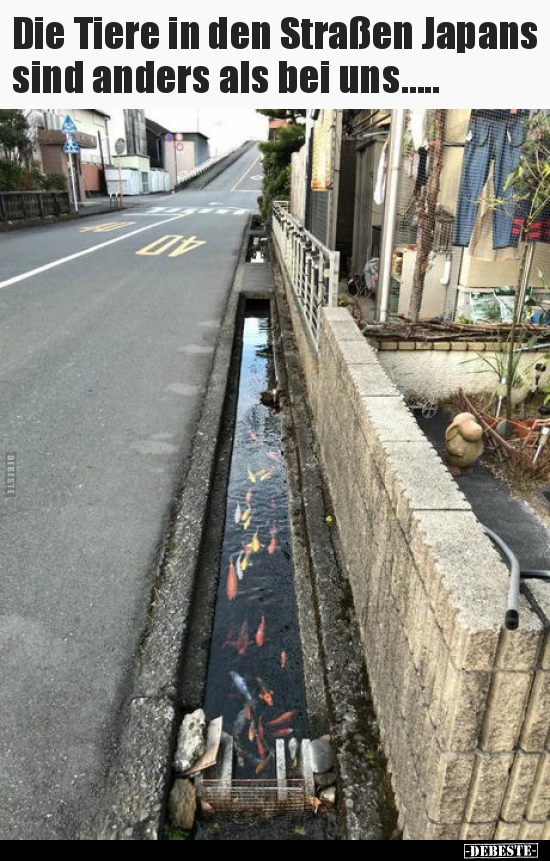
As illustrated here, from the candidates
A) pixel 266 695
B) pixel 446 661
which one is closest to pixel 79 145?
pixel 266 695

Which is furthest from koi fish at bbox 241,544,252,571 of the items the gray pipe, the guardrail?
the guardrail

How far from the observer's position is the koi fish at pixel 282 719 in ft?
10.1

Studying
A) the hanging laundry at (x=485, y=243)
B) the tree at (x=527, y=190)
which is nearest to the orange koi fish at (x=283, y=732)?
the tree at (x=527, y=190)

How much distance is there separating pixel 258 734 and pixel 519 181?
5.19 meters

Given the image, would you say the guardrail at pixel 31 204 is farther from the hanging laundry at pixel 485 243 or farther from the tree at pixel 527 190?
the tree at pixel 527 190

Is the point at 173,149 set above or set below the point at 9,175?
above

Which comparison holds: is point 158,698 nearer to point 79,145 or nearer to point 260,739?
point 260,739

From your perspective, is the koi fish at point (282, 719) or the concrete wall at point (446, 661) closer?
the concrete wall at point (446, 661)

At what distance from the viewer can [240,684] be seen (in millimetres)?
3307

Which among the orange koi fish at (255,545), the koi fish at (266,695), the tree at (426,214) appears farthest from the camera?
the tree at (426,214)

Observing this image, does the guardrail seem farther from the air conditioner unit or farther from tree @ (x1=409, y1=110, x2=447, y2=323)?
tree @ (x1=409, y1=110, x2=447, y2=323)

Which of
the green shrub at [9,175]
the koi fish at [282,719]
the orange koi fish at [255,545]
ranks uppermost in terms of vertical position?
the green shrub at [9,175]

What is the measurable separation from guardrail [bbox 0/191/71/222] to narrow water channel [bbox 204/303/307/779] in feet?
69.7

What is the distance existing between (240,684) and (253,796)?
0.70 metres
